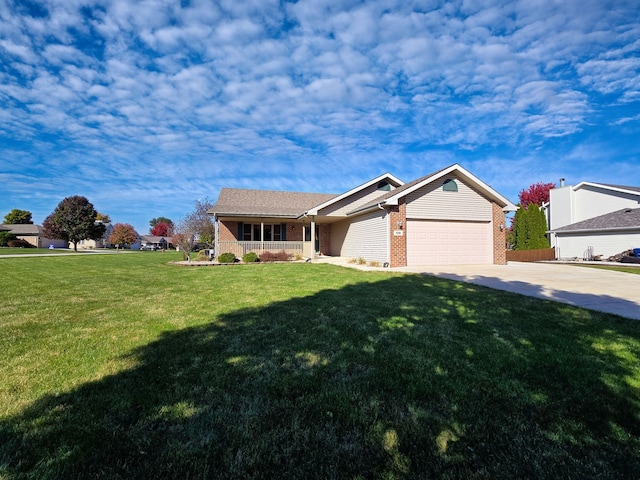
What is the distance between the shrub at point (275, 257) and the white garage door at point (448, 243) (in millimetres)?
7348

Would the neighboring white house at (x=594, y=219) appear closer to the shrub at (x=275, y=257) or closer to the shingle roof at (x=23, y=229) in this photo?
the shrub at (x=275, y=257)

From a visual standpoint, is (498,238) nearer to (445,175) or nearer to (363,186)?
(445,175)

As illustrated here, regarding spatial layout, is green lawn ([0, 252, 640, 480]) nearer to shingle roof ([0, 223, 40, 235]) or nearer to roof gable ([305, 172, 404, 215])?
roof gable ([305, 172, 404, 215])

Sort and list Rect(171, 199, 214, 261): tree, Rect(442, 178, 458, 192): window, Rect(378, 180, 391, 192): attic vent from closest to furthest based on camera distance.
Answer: Rect(442, 178, 458, 192): window < Rect(378, 180, 391, 192): attic vent < Rect(171, 199, 214, 261): tree

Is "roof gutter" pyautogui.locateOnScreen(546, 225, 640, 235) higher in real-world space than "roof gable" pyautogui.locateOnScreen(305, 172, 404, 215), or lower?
lower

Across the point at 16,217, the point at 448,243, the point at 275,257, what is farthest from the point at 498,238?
the point at 16,217

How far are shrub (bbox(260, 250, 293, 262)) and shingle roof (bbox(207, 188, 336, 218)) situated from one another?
2.60m

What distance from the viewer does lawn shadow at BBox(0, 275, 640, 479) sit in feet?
5.69

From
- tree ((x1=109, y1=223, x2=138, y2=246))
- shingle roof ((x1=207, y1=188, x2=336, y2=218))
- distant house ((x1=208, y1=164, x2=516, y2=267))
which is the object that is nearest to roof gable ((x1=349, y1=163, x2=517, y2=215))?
distant house ((x1=208, y1=164, x2=516, y2=267))

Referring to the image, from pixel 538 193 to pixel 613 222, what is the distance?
75.8 feet

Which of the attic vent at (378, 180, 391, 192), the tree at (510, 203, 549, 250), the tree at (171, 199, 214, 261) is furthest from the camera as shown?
the tree at (171, 199, 214, 261)

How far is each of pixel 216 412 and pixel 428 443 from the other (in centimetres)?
152

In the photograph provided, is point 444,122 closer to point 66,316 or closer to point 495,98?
point 495,98

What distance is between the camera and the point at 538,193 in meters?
41.2
